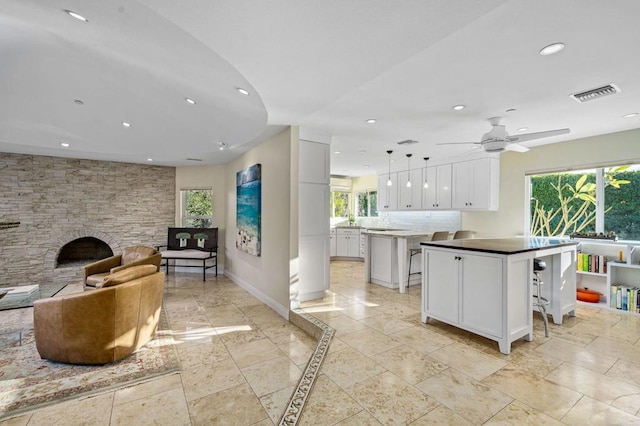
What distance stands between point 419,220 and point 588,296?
11.1ft

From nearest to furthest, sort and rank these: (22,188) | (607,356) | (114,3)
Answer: (114,3)
(607,356)
(22,188)

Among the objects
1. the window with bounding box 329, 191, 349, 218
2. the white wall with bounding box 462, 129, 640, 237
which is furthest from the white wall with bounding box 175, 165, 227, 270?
the white wall with bounding box 462, 129, 640, 237

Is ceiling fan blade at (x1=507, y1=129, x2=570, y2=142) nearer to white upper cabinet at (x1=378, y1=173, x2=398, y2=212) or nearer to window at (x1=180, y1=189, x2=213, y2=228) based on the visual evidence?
white upper cabinet at (x1=378, y1=173, x2=398, y2=212)

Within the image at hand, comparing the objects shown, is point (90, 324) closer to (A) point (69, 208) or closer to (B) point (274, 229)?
(B) point (274, 229)

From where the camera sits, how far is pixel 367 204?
8.66 m

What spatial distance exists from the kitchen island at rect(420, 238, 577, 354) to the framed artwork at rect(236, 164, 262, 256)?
8.29ft

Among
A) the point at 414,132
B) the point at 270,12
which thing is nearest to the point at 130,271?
the point at 270,12

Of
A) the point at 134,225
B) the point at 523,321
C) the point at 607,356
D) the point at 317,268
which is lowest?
the point at 607,356

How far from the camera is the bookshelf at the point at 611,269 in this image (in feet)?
12.8

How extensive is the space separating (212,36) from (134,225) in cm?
580

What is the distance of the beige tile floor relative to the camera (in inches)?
76.5

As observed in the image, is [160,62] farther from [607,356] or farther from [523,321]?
[607,356]

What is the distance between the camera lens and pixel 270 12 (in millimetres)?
1607

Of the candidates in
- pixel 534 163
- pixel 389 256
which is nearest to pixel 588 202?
pixel 534 163
